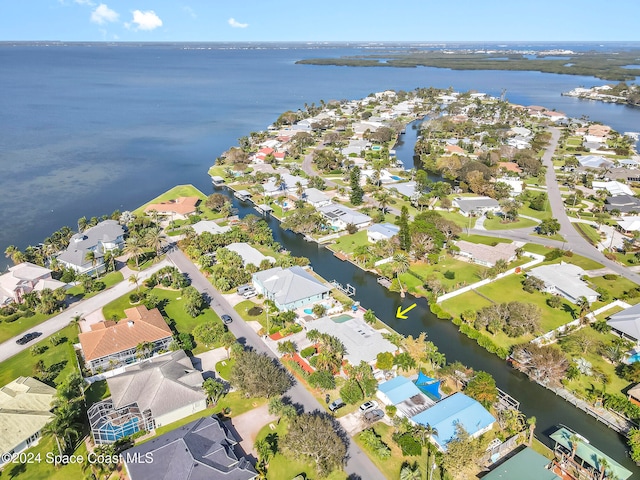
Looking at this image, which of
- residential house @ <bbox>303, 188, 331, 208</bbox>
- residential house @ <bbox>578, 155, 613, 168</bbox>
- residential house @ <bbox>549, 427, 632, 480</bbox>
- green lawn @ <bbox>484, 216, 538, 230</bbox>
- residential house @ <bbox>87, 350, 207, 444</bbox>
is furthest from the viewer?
residential house @ <bbox>578, 155, 613, 168</bbox>

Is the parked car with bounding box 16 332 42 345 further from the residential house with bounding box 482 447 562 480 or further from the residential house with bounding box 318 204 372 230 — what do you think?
the residential house with bounding box 482 447 562 480

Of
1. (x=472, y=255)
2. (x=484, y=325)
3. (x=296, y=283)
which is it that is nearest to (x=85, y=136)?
(x=296, y=283)

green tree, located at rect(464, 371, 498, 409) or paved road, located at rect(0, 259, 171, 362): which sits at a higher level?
green tree, located at rect(464, 371, 498, 409)

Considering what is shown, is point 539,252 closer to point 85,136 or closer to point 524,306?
point 524,306

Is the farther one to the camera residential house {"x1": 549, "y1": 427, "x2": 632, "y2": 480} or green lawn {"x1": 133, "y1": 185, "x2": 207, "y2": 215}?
green lawn {"x1": 133, "y1": 185, "x2": 207, "y2": 215}

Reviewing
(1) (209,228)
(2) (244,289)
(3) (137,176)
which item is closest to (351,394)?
(2) (244,289)

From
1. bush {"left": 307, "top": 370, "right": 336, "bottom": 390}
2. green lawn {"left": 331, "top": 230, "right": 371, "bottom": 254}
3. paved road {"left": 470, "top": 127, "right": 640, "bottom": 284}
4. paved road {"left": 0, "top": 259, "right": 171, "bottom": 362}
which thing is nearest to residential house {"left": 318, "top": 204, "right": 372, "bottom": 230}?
green lawn {"left": 331, "top": 230, "right": 371, "bottom": 254}

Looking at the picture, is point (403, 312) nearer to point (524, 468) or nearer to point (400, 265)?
point (400, 265)
